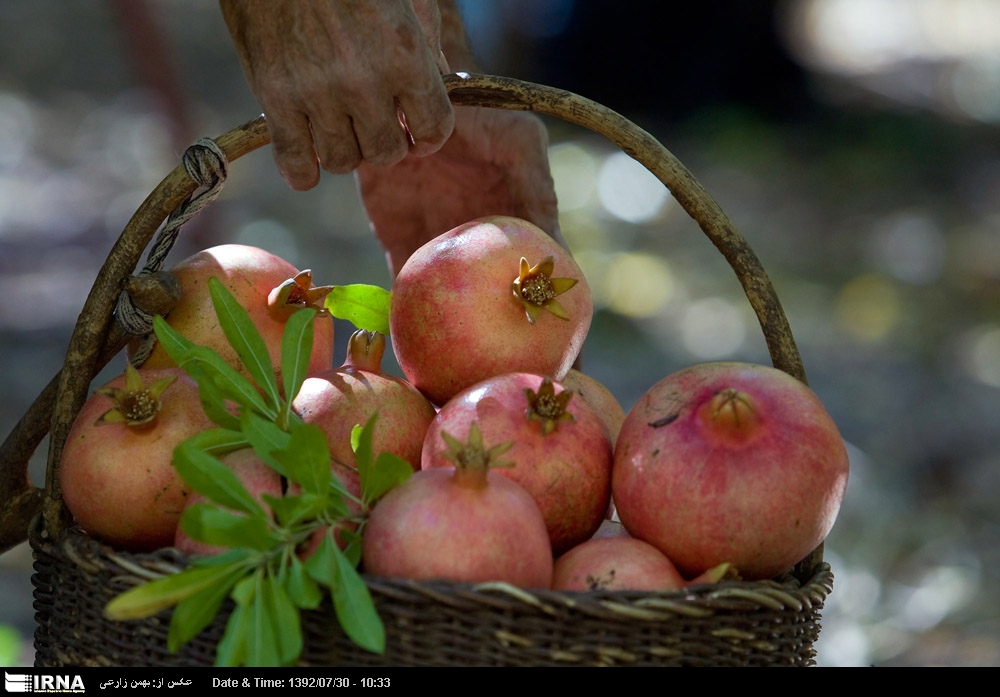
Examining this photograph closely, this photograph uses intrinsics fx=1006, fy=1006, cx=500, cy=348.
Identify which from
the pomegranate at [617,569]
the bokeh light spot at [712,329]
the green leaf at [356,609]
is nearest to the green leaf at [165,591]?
the green leaf at [356,609]

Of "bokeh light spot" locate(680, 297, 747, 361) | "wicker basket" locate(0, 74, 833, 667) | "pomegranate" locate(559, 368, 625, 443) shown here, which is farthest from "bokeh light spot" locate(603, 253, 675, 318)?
"wicker basket" locate(0, 74, 833, 667)

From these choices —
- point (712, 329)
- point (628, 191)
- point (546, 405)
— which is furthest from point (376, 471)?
point (628, 191)

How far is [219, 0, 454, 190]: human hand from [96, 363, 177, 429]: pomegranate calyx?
14.4 inches

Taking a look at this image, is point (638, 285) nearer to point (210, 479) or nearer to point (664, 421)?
point (664, 421)

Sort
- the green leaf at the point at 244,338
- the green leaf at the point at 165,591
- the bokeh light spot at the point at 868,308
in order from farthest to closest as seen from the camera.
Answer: the bokeh light spot at the point at 868,308, the green leaf at the point at 244,338, the green leaf at the point at 165,591

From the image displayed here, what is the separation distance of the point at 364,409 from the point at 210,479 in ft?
1.03

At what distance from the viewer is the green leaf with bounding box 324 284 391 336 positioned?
1.59 metres

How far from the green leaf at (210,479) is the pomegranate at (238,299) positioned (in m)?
0.40

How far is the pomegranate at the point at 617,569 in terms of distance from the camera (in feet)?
3.89

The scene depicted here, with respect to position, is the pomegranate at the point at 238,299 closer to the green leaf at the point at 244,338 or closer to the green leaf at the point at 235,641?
the green leaf at the point at 244,338

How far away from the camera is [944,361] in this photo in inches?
192
